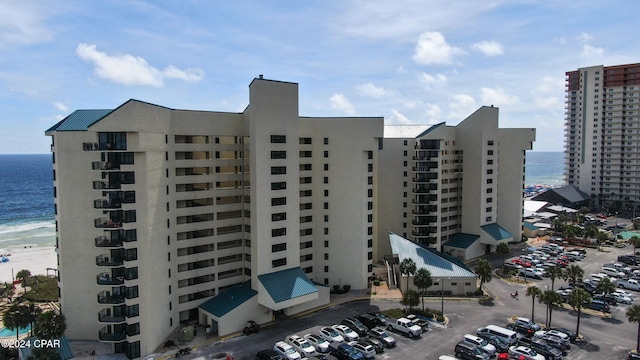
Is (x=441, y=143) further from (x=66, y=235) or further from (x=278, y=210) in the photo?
(x=66, y=235)

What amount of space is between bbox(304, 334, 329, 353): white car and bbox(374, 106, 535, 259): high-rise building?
1495 inches

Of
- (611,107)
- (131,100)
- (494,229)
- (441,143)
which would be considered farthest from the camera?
(611,107)

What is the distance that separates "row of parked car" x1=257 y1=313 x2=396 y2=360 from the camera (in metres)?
47.3

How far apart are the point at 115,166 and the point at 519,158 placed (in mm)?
89664

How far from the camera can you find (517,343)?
49906 millimetres

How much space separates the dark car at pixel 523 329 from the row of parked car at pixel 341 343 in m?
16.4

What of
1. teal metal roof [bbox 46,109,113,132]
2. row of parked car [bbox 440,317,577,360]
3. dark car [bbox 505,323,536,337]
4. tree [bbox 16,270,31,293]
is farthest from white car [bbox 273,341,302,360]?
tree [bbox 16,270,31,293]

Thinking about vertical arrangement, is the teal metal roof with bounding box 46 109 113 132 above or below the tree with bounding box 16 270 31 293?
above

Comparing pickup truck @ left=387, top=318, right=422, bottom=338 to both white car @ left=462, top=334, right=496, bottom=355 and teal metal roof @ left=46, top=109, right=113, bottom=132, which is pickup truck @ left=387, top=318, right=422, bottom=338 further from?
teal metal roof @ left=46, top=109, right=113, bottom=132

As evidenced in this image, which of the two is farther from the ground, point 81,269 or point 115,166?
point 115,166

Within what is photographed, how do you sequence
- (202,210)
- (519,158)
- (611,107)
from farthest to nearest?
1. (611,107)
2. (519,158)
3. (202,210)

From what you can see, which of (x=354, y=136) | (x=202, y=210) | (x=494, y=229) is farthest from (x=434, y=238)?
(x=202, y=210)

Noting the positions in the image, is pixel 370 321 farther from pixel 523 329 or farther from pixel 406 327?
pixel 523 329

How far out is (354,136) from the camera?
Answer: 68.8 m
